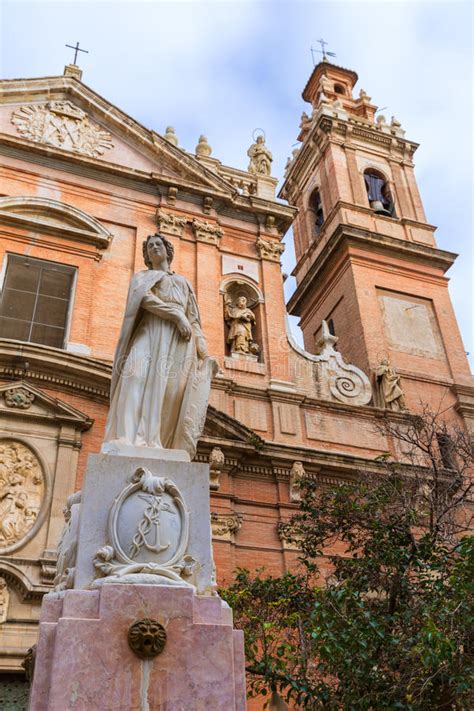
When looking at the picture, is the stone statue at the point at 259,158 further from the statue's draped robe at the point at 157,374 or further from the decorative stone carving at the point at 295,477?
the statue's draped robe at the point at 157,374

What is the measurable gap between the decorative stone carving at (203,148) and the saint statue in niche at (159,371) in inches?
470

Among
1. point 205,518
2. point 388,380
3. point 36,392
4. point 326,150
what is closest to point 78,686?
point 205,518

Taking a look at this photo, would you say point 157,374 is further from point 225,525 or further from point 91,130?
point 91,130

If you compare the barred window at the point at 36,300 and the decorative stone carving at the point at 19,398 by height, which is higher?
the barred window at the point at 36,300

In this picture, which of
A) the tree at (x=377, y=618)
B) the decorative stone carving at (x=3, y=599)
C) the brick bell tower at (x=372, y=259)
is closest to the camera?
the tree at (x=377, y=618)

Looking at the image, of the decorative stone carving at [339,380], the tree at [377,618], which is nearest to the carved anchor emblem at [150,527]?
the tree at [377,618]

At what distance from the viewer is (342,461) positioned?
1246 cm

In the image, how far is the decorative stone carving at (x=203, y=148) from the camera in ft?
55.3

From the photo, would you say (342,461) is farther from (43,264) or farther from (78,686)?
(78,686)

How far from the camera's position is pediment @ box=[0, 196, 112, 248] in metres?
13.4

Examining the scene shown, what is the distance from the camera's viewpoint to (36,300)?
12820 mm

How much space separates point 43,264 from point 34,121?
382cm

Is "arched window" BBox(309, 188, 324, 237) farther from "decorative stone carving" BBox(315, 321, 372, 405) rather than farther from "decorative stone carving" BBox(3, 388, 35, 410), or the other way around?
"decorative stone carving" BBox(3, 388, 35, 410)

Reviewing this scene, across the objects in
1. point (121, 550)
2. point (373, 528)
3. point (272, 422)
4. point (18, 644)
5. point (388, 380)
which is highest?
point (388, 380)
